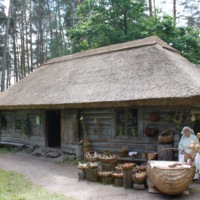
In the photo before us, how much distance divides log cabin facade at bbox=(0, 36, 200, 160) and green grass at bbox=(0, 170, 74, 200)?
10.1ft

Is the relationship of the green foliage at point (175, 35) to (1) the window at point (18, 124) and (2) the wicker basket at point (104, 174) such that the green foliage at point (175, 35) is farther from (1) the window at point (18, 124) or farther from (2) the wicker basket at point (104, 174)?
(2) the wicker basket at point (104, 174)

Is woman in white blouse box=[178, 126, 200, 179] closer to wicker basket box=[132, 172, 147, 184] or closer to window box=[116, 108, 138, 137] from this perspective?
wicker basket box=[132, 172, 147, 184]

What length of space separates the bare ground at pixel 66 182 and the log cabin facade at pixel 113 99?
4.35ft

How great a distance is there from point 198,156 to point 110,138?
3.27 m

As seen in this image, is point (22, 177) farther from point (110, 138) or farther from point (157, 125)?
point (157, 125)

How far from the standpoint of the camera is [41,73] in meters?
14.1

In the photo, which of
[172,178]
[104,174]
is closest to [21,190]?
[104,174]

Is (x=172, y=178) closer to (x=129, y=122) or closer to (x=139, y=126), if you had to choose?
(x=139, y=126)

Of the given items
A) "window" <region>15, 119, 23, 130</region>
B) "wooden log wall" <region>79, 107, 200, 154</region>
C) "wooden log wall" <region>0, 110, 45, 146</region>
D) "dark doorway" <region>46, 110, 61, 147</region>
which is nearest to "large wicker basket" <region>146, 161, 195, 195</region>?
"wooden log wall" <region>79, 107, 200, 154</region>

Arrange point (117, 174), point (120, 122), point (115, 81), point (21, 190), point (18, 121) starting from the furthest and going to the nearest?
point (18, 121) → point (115, 81) → point (120, 122) → point (117, 174) → point (21, 190)

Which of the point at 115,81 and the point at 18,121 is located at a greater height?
the point at 115,81

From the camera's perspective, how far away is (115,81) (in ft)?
30.0

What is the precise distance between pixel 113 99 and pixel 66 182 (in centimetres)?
277

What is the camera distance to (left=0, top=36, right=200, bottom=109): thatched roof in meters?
7.45
